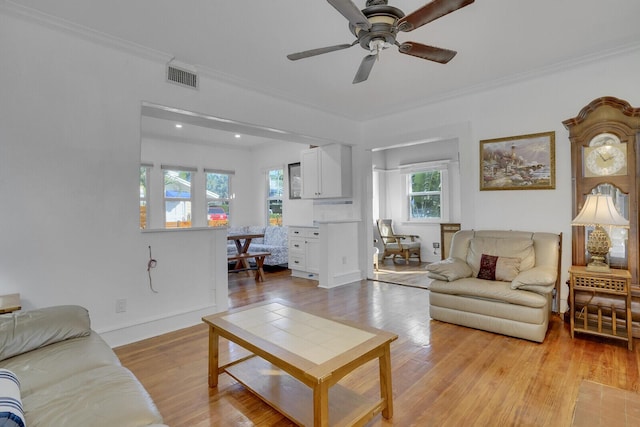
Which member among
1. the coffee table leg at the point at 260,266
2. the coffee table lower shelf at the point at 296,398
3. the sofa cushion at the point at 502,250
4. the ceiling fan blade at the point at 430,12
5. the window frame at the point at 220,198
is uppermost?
the ceiling fan blade at the point at 430,12

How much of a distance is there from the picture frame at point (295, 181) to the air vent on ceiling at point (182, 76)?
3.67m

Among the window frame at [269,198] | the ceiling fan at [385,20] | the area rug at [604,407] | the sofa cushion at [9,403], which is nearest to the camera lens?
the sofa cushion at [9,403]

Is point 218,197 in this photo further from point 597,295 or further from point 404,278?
point 597,295

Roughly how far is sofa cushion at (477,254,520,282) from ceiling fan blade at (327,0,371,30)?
2607 mm

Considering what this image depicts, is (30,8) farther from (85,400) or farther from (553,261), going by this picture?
(553,261)

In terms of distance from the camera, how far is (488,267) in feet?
10.9

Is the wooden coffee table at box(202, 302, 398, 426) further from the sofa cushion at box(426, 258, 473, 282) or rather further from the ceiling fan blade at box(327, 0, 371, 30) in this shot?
the ceiling fan blade at box(327, 0, 371, 30)

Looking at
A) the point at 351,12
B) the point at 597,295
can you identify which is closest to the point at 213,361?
the point at 351,12

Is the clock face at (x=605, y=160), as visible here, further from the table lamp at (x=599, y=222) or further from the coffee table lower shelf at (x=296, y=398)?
the coffee table lower shelf at (x=296, y=398)

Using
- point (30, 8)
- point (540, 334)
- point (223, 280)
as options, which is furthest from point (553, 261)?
point (30, 8)

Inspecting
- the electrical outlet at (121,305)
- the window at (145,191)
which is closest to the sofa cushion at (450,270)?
the electrical outlet at (121,305)

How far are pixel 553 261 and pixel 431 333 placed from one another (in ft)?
4.59

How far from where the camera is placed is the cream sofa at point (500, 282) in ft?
9.20

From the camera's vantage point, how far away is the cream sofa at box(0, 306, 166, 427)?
45.2 inches
